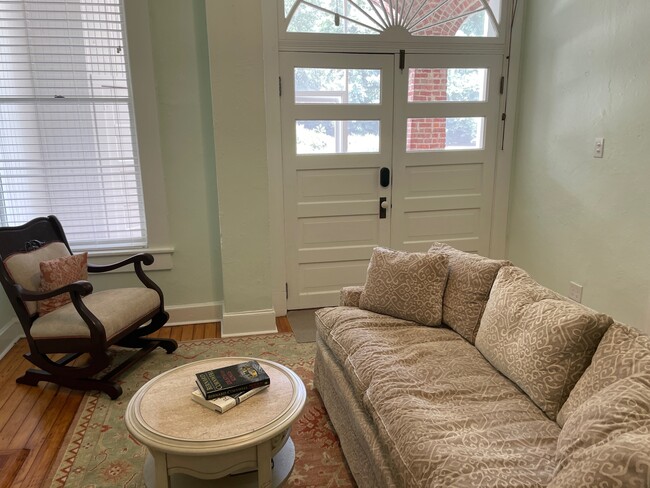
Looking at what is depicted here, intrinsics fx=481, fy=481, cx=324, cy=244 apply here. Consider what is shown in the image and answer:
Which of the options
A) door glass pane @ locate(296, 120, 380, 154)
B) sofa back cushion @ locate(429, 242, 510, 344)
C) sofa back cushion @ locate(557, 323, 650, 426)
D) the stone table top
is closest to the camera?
sofa back cushion @ locate(557, 323, 650, 426)

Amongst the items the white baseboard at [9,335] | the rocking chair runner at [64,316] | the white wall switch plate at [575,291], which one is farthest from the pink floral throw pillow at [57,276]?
the white wall switch plate at [575,291]

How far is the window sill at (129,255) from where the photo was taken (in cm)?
345

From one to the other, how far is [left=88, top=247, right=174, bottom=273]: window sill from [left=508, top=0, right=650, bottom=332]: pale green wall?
2831 mm

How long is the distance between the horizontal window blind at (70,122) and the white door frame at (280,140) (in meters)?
0.96

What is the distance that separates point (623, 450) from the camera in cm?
104

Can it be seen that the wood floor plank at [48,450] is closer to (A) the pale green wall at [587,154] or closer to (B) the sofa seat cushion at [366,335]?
(B) the sofa seat cushion at [366,335]

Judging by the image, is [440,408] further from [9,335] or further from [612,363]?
[9,335]

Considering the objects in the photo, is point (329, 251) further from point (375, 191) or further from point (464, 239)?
point (464, 239)

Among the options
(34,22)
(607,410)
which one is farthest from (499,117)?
(34,22)

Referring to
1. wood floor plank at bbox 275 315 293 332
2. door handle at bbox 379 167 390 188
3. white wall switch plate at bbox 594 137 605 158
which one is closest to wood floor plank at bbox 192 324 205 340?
wood floor plank at bbox 275 315 293 332

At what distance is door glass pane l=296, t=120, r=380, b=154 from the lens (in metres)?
3.68

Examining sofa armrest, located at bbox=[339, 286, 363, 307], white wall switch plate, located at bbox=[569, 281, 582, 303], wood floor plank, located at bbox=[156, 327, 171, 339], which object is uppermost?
sofa armrest, located at bbox=[339, 286, 363, 307]

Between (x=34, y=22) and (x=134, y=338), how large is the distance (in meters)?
2.15

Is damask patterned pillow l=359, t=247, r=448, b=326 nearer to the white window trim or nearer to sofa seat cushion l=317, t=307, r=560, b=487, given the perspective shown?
sofa seat cushion l=317, t=307, r=560, b=487
